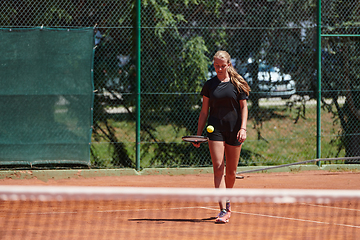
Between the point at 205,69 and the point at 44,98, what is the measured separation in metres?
2.81

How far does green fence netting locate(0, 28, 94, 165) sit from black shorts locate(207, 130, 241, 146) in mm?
3849

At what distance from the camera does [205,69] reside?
888 cm

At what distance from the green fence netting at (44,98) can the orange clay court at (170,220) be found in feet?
6.84

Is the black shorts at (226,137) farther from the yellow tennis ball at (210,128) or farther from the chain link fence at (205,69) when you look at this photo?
the chain link fence at (205,69)

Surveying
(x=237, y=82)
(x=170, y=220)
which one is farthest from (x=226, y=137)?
(x=170, y=220)

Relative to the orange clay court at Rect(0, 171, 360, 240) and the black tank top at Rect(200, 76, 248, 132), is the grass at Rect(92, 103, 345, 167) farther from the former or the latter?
the black tank top at Rect(200, 76, 248, 132)

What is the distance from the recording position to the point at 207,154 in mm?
8906

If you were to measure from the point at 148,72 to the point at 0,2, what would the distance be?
2.71m

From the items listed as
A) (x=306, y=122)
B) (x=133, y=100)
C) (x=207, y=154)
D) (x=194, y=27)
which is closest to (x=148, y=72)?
(x=133, y=100)

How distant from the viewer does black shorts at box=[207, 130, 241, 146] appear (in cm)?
488

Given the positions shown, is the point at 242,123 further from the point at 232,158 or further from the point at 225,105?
the point at 232,158

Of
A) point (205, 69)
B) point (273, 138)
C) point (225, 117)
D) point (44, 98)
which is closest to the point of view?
point (225, 117)

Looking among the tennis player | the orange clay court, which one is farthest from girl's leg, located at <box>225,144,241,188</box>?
the orange clay court

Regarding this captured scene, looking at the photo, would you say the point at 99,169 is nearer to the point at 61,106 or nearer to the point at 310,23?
the point at 61,106
